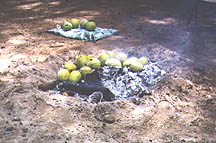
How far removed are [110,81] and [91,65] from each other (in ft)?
1.29

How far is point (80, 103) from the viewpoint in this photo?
10.4 ft

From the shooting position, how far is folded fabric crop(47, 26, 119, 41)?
5.70m

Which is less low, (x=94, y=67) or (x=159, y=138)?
(x=94, y=67)

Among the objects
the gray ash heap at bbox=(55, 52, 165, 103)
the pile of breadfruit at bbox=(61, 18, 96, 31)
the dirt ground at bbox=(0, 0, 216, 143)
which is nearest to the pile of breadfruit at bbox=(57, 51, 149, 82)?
the gray ash heap at bbox=(55, 52, 165, 103)

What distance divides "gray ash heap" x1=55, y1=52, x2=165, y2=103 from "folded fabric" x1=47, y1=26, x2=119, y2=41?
1.81 meters

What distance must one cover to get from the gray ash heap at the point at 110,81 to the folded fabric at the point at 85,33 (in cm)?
181

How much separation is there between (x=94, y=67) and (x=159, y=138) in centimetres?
159

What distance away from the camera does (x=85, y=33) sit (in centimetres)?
582

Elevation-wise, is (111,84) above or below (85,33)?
below

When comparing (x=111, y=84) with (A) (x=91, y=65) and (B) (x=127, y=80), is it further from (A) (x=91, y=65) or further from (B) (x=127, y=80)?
(A) (x=91, y=65)

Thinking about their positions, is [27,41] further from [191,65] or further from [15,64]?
[191,65]

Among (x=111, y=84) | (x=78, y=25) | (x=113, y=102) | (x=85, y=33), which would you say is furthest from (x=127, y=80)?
(x=78, y=25)

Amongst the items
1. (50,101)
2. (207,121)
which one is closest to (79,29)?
(50,101)

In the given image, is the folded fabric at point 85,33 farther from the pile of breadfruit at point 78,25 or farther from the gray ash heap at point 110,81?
the gray ash heap at point 110,81
